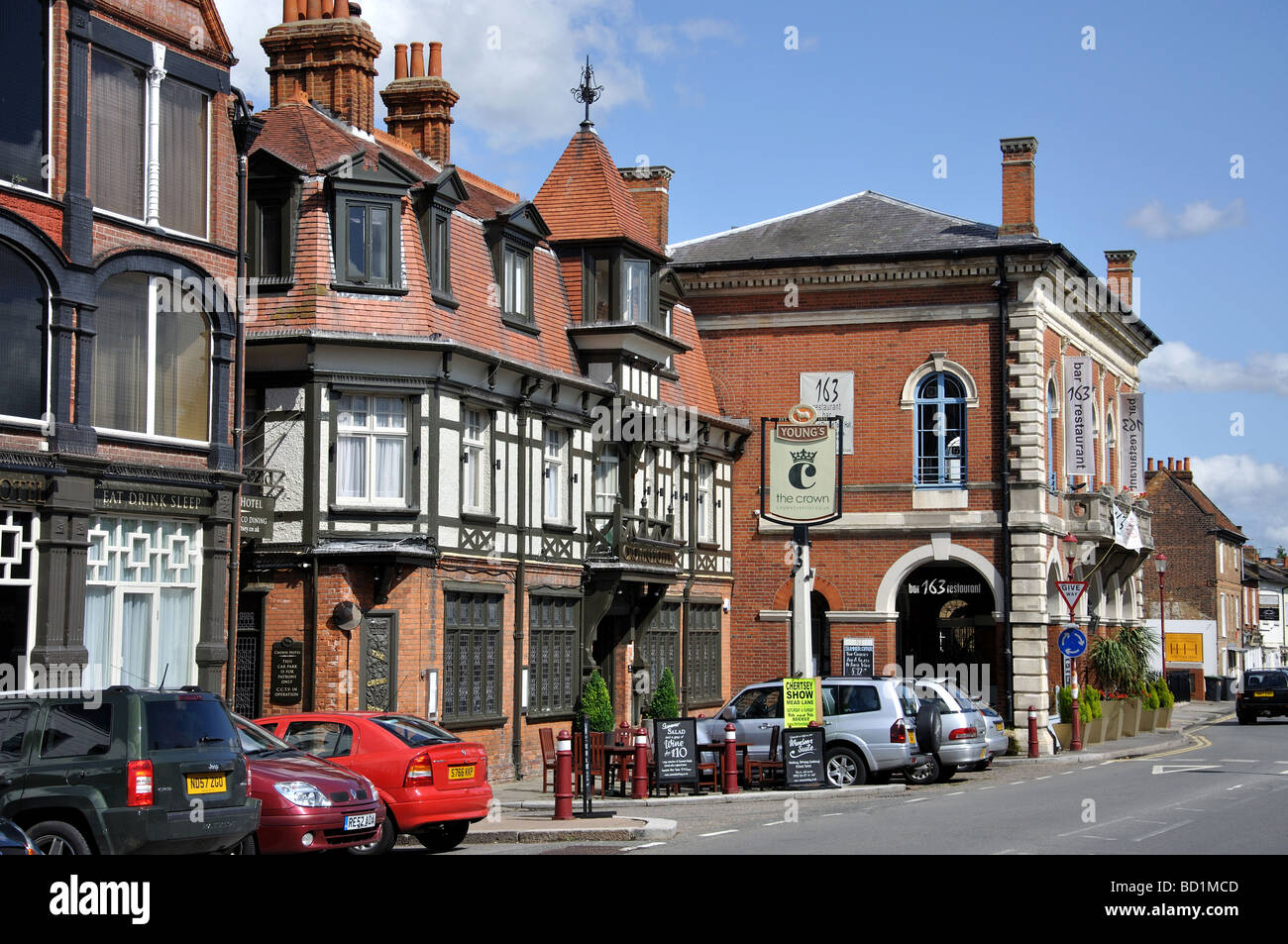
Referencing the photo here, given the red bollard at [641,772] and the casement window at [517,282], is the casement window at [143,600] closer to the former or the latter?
the red bollard at [641,772]

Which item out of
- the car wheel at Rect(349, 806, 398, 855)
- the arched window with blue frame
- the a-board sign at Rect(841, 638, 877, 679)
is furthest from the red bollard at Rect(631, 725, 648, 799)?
the arched window with blue frame

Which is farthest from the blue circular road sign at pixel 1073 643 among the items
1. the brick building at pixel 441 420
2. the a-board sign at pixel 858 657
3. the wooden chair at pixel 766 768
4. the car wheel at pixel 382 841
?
the car wheel at pixel 382 841

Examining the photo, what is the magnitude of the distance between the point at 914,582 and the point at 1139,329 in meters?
13.1

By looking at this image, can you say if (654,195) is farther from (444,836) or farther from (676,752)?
(444,836)

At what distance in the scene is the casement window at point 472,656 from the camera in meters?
25.8

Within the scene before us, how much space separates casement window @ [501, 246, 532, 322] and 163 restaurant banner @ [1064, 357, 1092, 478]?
50.5ft

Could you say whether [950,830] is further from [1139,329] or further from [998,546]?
[1139,329]

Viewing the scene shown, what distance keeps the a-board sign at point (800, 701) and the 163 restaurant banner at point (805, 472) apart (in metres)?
3.44

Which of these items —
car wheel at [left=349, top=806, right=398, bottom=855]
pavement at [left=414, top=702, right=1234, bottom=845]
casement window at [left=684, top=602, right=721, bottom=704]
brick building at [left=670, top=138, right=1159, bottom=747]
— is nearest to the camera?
car wheel at [left=349, top=806, right=398, bottom=855]

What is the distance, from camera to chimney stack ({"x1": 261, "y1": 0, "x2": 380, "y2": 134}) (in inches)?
1137

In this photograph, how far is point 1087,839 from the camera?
16.3 metres

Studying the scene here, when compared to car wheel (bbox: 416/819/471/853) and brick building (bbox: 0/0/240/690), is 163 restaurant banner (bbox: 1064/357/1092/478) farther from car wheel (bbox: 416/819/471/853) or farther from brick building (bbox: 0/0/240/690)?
car wheel (bbox: 416/819/471/853)

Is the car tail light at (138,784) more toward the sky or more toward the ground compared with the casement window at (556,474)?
more toward the ground
